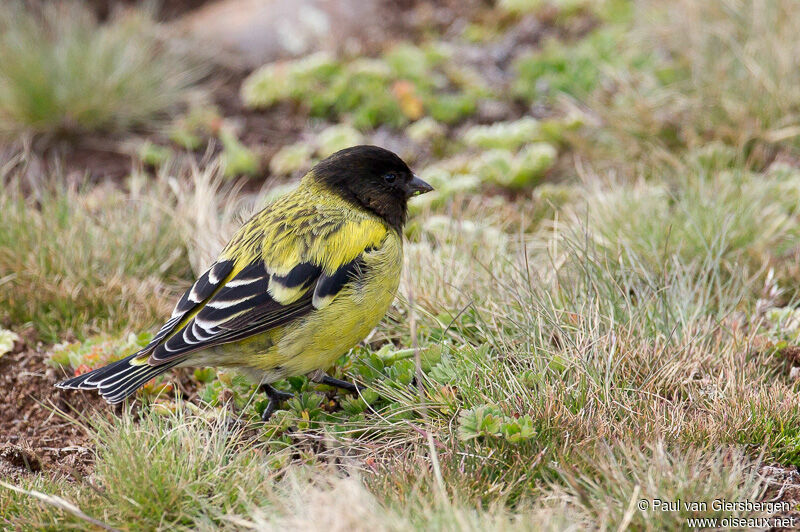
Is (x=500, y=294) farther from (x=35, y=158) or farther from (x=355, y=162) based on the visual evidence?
(x=35, y=158)

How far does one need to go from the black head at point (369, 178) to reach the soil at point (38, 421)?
62.4 inches

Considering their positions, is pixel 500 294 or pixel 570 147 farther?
pixel 570 147

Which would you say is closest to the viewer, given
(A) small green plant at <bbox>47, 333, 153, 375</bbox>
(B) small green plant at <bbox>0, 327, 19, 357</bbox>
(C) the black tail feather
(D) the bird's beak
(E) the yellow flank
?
(C) the black tail feather

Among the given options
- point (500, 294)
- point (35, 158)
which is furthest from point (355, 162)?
point (35, 158)

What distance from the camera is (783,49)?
6562 mm

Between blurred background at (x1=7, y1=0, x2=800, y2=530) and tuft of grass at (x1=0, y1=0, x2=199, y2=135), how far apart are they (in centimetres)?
2

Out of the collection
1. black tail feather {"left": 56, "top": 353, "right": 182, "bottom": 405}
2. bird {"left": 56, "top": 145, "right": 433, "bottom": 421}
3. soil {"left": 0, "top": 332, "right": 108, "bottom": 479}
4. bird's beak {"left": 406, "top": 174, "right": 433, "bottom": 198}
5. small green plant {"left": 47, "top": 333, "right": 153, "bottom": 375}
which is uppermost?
bird's beak {"left": 406, "top": 174, "right": 433, "bottom": 198}

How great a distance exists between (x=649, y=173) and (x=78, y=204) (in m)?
3.78

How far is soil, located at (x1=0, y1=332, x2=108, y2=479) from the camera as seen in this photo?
4.01 metres

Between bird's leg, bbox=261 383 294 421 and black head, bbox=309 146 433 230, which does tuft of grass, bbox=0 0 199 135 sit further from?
bird's leg, bbox=261 383 294 421

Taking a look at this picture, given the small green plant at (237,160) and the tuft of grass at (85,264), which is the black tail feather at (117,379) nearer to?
the tuft of grass at (85,264)

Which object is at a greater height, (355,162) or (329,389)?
(355,162)

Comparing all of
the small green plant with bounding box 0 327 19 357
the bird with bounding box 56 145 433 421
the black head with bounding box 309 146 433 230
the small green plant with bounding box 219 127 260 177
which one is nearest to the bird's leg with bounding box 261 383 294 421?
the bird with bounding box 56 145 433 421

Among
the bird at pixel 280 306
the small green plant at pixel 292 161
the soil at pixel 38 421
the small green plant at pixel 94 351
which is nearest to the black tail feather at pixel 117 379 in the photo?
the bird at pixel 280 306
